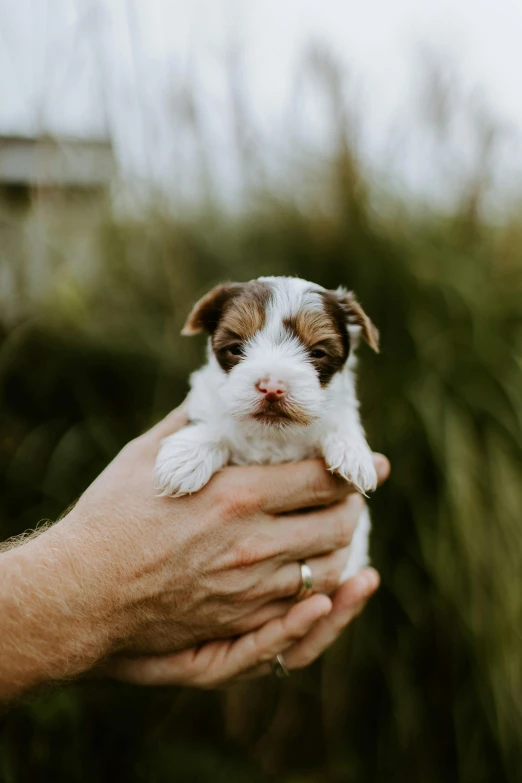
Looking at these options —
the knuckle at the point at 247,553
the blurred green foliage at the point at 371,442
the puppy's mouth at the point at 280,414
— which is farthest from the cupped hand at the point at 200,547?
the blurred green foliage at the point at 371,442

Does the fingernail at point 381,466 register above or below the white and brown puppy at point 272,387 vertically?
below

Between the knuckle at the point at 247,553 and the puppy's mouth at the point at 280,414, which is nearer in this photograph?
Answer: the puppy's mouth at the point at 280,414

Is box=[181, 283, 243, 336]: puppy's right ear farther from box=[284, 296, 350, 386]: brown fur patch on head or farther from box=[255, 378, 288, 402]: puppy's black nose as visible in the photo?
box=[255, 378, 288, 402]: puppy's black nose

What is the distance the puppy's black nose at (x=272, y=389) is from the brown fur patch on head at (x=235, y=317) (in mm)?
134

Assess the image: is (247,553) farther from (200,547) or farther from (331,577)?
(331,577)

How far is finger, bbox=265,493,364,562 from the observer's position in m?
1.34

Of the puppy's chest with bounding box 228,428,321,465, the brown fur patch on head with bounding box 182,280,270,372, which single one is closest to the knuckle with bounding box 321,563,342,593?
the puppy's chest with bounding box 228,428,321,465

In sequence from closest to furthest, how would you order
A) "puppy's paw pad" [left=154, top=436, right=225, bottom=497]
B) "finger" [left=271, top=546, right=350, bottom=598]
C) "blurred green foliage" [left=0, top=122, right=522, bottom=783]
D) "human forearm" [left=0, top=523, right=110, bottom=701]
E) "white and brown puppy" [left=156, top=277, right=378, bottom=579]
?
"human forearm" [left=0, top=523, right=110, bottom=701]
"white and brown puppy" [left=156, top=277, right=378, bottom=579]
"puppy's paw pad" [left=154, top=436, right=225, bottom=497]
"finger" [left=271, top=546, right=350, bottom=598]
"blurred green foliage" [left=0, top=122, right=522, bottom=783]

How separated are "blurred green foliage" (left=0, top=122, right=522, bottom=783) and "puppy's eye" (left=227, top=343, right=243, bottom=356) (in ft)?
2.74

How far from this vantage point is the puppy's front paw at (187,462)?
125cm

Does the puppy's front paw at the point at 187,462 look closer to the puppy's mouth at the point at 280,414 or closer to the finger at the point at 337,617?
the puppy's mouth at the point at 280,414

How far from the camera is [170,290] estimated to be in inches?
83.5

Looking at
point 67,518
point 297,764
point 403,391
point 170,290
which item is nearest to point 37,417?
point 170,290

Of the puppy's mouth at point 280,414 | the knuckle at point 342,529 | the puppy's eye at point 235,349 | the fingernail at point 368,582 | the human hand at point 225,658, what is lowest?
the human hand at point 225,658
